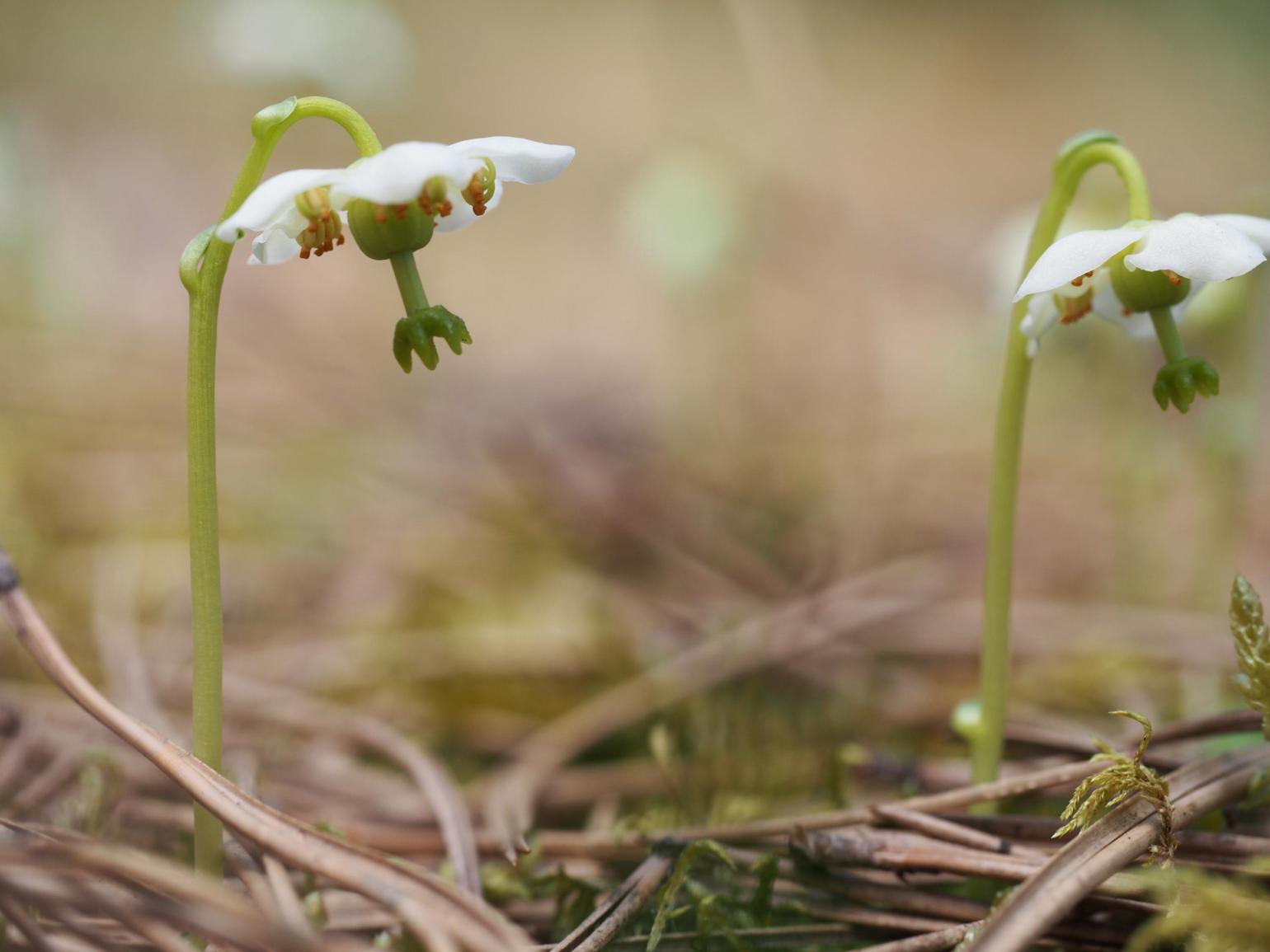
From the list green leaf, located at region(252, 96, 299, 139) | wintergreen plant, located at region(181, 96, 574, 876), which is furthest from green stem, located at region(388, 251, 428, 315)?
green leaf, located at region(252, 96, 299, 139)

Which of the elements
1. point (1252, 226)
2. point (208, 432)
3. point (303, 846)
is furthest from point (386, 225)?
point (1252, 226)

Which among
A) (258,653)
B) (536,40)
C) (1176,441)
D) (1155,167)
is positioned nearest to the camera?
(258,653)

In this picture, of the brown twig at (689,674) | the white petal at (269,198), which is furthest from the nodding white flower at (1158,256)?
the brown twig at (689,674)

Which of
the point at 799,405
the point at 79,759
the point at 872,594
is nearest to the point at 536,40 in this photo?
the point at 799,405

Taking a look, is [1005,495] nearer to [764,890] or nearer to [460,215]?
[764,890]

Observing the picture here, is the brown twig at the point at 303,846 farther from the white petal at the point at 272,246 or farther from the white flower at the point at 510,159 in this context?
the white flower at the point at 510,159

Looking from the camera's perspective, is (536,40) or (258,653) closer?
(258,653)

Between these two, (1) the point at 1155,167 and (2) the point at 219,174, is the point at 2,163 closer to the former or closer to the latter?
(2) the point at 219,174
